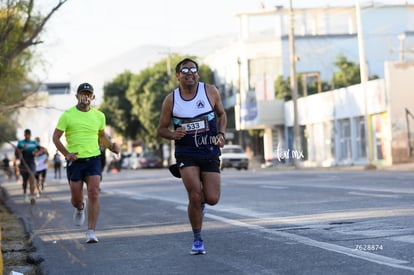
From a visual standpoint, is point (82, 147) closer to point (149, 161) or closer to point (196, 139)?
point (196, 139)

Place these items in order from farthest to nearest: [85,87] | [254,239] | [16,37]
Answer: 1. [16,37]
2. [85,87]
3. [254,239]

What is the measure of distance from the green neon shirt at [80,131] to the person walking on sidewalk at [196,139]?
8.28ft

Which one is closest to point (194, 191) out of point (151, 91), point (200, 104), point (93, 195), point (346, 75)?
point (200, 104)

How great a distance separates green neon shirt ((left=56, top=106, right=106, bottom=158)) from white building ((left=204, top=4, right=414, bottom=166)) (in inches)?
1645

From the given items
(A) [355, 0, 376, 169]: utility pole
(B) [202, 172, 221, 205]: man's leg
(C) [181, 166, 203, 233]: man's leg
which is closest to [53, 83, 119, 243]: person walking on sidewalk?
(C) [181, 166, 203, 233]: man's leg

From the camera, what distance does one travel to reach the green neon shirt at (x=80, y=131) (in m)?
12.2

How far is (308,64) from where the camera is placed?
7588 cm

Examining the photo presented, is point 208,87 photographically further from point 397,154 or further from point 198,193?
point 397,154

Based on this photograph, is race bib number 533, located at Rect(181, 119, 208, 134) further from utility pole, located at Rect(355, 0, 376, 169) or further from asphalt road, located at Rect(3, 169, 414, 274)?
utility pole, located at Rect(355, 0, 376, 169)

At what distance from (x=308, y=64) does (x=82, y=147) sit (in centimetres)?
6467

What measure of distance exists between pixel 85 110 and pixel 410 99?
36.7 metres

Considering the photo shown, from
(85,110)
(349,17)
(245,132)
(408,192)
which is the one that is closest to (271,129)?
(245,132)

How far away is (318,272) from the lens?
7.67 m

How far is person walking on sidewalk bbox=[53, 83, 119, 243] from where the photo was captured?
474 inches
